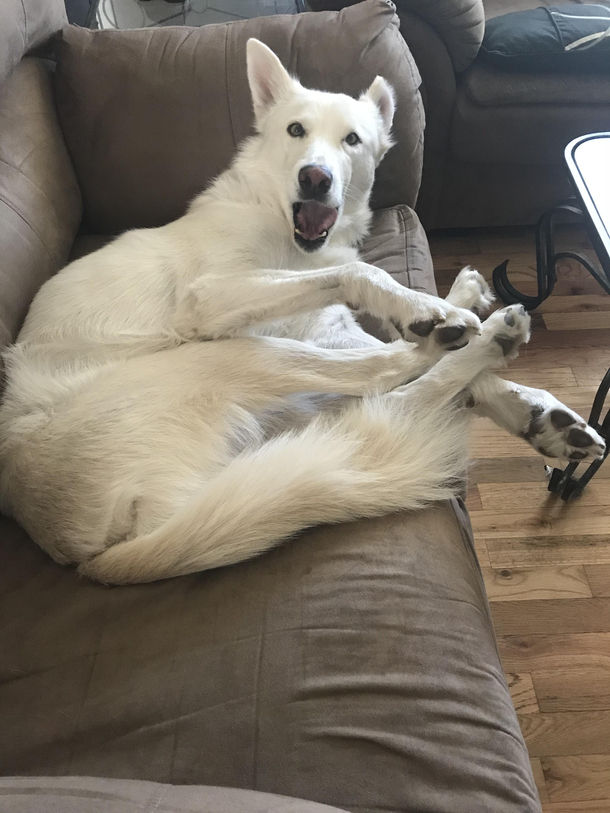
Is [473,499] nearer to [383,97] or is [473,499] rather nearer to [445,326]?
[445,326]

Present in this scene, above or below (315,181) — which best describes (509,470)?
below

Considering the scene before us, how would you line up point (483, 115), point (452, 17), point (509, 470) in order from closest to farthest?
point (509, 470) < point (452, 17) < point (483, 115)

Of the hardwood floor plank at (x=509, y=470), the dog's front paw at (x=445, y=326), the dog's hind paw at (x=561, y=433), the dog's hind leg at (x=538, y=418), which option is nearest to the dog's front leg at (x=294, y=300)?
the dog's front paw at (x=445, y=326)

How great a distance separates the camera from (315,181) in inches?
60.1

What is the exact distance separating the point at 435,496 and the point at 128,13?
3.73 meters

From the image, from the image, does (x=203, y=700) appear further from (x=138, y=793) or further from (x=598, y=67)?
(x=598, y=67)

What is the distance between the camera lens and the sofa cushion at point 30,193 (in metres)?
1.54

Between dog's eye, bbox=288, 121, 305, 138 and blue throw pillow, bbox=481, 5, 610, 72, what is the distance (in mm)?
1257

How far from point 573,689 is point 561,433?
0.79 metres

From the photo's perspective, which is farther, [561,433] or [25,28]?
[25,28]

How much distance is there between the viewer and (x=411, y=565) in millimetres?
1034

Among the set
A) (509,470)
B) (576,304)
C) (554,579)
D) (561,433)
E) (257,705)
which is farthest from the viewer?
(576,304)

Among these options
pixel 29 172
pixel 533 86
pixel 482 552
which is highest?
pixel 29 172

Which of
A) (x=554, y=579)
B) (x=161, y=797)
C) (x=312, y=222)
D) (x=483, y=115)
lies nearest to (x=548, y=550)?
(x=554, y=579)
